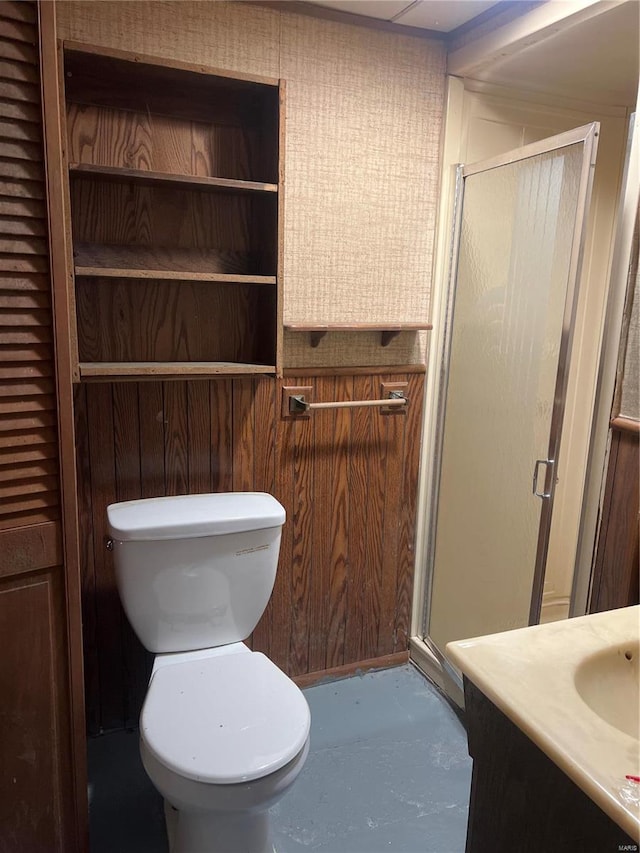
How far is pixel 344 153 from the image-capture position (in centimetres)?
193

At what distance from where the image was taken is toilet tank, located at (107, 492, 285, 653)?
5.35 feet

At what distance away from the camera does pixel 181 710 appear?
1.46 meters

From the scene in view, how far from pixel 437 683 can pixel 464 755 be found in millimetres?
329

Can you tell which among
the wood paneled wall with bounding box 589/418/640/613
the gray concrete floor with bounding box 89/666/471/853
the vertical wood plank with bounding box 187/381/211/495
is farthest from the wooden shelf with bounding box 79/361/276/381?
the gray concrete floor with bounding box 89/666/471/853

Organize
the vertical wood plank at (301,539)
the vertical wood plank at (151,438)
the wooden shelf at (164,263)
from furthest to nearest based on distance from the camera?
1. the vertical wood plank at (301,539)
2. the vertical wood plank at (151,438)
3. the wooden shelf at (164,263)

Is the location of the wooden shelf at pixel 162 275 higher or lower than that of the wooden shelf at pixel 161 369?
higher

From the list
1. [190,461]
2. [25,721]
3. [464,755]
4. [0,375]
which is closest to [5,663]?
[25,721]

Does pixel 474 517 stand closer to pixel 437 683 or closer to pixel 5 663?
pixel 437 683

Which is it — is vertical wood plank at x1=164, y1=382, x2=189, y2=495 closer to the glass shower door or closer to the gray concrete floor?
the gray concrete floor

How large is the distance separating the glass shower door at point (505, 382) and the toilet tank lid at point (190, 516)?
760 millimetres

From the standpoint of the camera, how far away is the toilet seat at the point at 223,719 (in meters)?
1.30

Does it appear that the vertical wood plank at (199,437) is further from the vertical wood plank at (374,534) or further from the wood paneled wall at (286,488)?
the vertical wood plank at (374,534)

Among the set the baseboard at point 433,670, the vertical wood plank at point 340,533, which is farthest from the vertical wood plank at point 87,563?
the baseboard at point 433,670

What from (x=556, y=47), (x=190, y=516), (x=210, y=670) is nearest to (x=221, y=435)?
(x=190, y=516)
